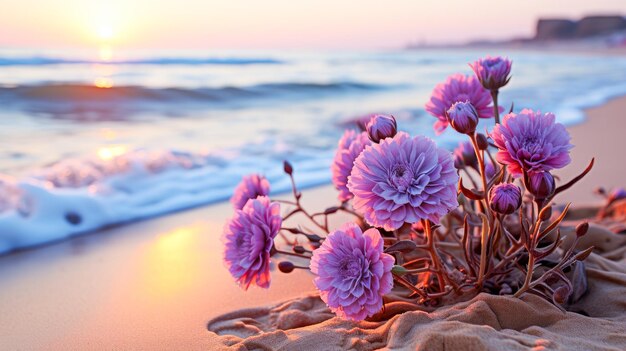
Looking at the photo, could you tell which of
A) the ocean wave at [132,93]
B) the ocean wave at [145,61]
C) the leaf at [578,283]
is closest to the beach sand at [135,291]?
the leaf at [578,283]

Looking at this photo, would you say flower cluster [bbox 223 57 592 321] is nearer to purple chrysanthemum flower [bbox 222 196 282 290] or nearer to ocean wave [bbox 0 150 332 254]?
purple chrysanthemum flower [bbox 222 196 282 290]

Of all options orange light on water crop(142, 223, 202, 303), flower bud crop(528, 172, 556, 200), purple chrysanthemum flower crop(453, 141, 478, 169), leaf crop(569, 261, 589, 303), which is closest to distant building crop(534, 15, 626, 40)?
orange light on water crop(142, 223, 202, 303)

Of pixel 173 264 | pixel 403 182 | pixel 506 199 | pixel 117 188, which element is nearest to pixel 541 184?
pixel 506 199

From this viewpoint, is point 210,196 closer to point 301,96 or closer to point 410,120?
point 410,120

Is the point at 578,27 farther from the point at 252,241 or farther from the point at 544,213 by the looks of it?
the point at 252,241

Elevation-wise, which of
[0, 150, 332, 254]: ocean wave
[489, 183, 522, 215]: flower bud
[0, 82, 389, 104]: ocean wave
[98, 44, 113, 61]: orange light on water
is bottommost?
[489, 183, 522, 215]: flower bud

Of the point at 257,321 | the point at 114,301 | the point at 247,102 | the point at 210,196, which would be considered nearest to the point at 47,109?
the point at 247,102
